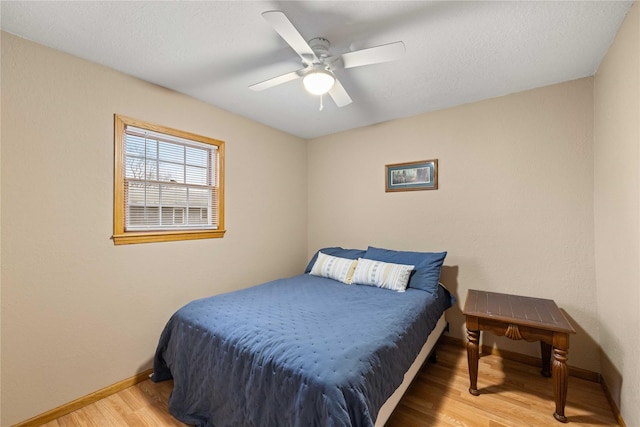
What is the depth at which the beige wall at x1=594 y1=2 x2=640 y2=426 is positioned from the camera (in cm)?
146

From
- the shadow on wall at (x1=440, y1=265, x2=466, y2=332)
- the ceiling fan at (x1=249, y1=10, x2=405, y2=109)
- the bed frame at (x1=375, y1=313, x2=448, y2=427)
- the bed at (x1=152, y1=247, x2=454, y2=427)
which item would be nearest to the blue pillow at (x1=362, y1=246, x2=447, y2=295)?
the bed at (x1=152, y1=247, x2=454, y2=427)

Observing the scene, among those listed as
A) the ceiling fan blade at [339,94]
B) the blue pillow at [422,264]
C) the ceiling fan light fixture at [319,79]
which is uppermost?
the ceiling fan blade at [339,94]

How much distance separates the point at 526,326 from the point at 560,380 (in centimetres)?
34

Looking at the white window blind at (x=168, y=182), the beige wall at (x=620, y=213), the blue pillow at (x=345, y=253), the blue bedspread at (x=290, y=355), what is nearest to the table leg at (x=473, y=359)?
the blue bedspread at (x=290, y=355)

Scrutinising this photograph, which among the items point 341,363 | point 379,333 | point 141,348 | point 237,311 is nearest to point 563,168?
point 379,333

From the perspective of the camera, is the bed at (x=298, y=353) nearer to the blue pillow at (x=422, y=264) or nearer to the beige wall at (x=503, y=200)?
the blue pillow at (x=422, y=264)

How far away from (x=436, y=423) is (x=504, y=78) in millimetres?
2597

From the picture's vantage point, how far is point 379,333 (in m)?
1.61

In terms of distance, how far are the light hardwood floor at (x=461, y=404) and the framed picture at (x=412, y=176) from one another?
70.1 inches

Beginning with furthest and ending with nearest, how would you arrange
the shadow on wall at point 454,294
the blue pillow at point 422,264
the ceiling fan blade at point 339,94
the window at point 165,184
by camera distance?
the shadow on wall at point 454,294 → the blue pillow at point 422,264 → the window at point 165,184 → the ceiling fan blade at point 339,94

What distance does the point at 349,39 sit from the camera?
1.72 m

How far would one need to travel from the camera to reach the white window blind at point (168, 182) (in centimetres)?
224

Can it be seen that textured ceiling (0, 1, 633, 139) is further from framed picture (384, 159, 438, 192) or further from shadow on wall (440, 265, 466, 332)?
shadow on wall (440, 265, 466, 332)

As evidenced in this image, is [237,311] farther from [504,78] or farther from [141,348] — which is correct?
[504,78]
